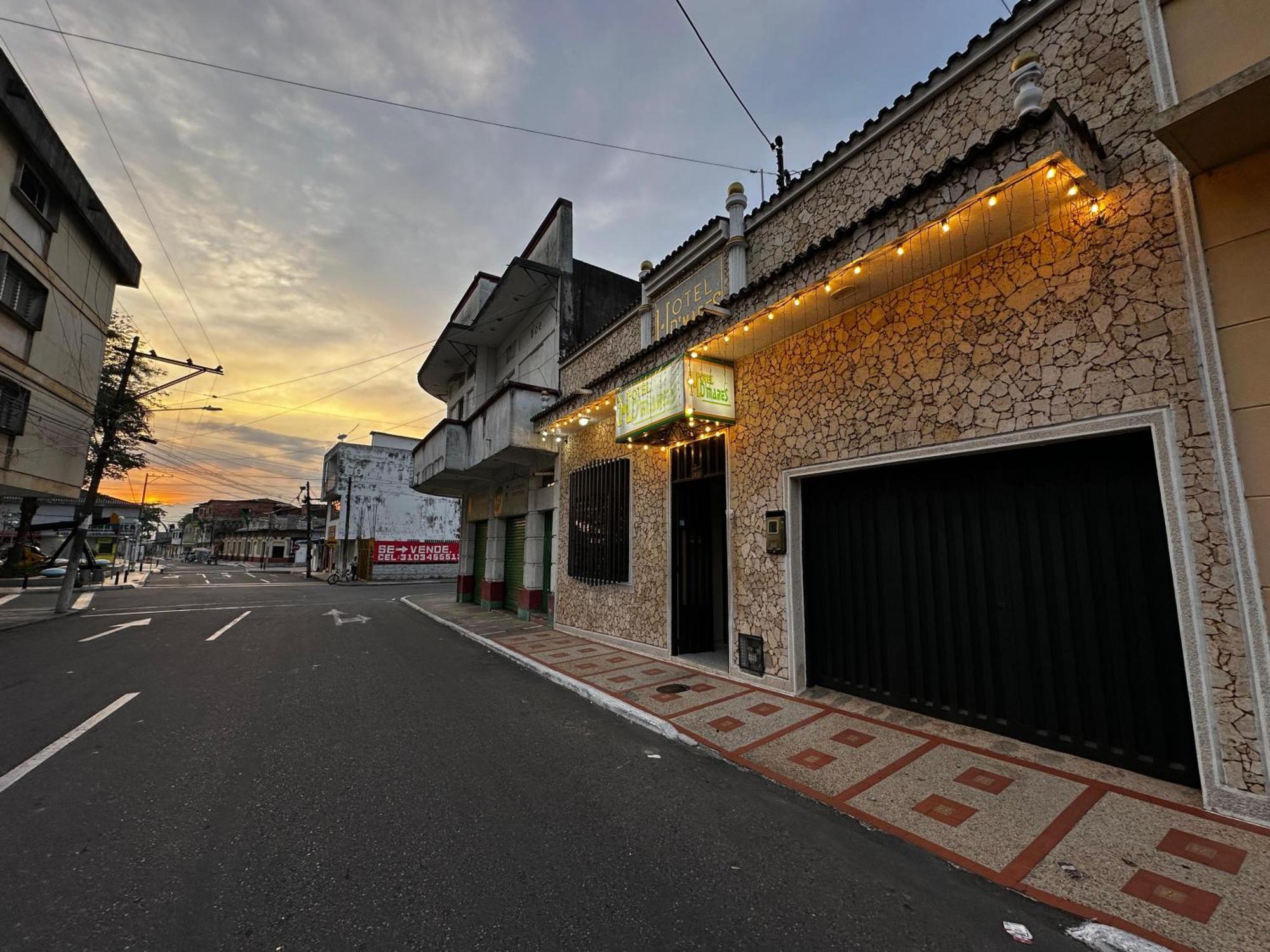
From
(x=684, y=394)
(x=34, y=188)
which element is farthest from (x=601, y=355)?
(x=34, y=188)

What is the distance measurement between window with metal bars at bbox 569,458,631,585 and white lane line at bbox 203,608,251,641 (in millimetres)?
7174

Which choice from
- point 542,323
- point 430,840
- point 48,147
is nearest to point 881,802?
point 430,840

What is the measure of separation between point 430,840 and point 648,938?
147cm

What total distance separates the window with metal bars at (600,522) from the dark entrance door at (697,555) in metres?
1.23

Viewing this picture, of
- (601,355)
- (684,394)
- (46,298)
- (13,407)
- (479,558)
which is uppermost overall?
(46,298)

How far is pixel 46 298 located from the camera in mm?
12172

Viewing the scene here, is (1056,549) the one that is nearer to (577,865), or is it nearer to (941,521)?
(941,521)

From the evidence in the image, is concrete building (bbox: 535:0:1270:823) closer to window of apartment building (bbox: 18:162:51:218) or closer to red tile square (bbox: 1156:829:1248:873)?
red tile square (bbox: 1156:829:1248:873)

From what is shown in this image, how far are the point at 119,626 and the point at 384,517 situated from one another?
23.8 meters

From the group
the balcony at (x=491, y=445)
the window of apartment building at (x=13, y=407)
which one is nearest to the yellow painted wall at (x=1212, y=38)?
the balcony at (x=491, y=445)

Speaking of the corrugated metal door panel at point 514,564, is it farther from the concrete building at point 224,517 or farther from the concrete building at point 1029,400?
the concrete building at point 224,517

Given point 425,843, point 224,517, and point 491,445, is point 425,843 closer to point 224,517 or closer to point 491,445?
point 491,445

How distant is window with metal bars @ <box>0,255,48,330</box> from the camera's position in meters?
10.8

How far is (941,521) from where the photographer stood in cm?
504
